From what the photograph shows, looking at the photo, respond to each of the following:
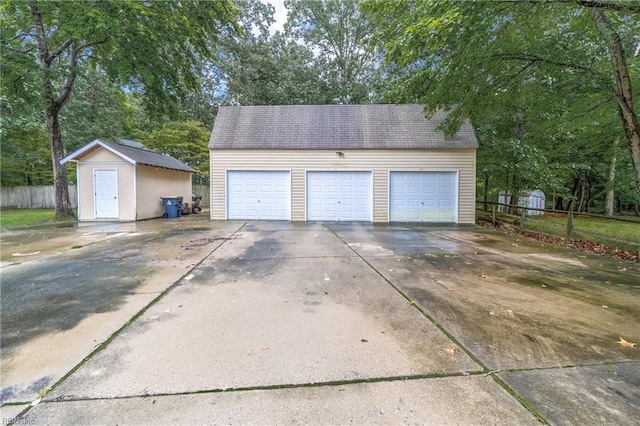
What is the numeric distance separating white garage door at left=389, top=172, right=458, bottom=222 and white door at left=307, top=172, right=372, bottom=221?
4.40 feet

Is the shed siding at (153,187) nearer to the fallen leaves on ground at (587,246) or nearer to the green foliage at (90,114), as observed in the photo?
the green foliage at (90,114)

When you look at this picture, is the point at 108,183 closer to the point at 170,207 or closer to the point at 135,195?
the point at 135,195

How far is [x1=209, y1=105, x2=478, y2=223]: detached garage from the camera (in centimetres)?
1177

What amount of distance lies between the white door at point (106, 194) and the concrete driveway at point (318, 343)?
7.58 metres

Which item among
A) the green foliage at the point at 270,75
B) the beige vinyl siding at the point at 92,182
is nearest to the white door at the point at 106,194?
the beige vinyl siding at the point at 92,182

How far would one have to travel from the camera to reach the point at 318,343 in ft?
8.12

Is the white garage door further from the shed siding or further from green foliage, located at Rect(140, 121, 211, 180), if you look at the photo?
green foliage, located at Rect(140, 121, 211, 180)

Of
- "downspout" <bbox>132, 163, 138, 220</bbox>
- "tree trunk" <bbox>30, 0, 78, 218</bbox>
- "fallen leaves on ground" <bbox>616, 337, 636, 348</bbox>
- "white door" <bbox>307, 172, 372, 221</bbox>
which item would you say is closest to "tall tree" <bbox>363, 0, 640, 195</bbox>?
"white door" <bbox>307, 172, 372, 221</bbox>

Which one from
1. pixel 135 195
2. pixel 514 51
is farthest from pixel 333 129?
pixel 135 195

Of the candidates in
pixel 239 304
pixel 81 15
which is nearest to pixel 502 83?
pixel 239 304

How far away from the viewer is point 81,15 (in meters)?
8.91

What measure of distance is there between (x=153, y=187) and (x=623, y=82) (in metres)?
15.0

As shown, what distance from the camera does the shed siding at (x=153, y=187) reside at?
12.0 meters

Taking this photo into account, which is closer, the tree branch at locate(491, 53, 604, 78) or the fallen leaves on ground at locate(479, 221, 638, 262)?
the fallen leaves on ground at locate(479, 221, 638, 262)
